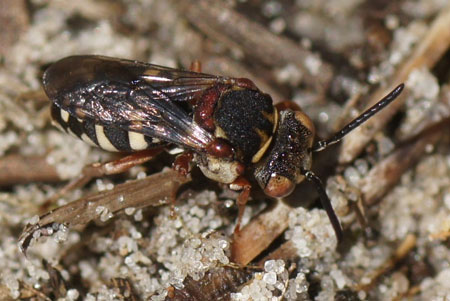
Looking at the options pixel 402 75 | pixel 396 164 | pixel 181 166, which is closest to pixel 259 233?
pixel 181 166

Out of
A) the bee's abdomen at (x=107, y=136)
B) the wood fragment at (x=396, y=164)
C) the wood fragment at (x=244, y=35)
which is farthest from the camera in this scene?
the wood fragment at (x=244, y=35)

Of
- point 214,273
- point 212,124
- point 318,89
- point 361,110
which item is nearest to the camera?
point 214,273

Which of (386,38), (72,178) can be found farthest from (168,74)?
(386,38)

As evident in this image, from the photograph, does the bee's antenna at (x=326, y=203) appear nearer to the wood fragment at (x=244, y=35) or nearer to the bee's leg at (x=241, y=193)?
the bee's leg at (x=241, y=193)

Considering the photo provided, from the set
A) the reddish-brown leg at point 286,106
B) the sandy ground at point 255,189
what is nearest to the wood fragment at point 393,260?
the sandy ground at point 255,189

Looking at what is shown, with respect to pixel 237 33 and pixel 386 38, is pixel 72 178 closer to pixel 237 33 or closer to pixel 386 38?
pixel 237 33

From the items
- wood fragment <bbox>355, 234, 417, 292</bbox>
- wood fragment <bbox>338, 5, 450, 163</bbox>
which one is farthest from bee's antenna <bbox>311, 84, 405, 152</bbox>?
wood fragment <bbox>355, 234, 417, 292</bbox>

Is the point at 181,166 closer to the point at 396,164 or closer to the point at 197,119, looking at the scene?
the point at 197,119
